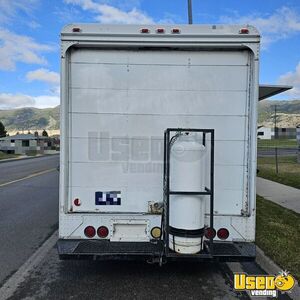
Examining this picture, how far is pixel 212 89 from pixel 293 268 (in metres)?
2.68

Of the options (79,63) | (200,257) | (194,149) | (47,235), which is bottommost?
(47,235)

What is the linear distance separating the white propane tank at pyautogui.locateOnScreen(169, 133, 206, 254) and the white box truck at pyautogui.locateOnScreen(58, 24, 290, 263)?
0.29 metres

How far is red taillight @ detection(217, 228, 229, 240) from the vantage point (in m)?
5.02

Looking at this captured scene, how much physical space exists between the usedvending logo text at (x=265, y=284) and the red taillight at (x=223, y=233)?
1.70ft

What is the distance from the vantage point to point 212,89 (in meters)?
5.05

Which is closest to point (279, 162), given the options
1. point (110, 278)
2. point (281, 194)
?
point (281, 194)

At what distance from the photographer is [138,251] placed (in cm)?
482

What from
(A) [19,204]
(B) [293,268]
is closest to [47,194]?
(A) [19,204]

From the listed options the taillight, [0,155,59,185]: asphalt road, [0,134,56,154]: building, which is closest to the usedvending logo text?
the taillight

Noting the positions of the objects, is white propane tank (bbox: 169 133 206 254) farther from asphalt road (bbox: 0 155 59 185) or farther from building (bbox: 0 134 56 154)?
building (bbox: 0 134 56 154)

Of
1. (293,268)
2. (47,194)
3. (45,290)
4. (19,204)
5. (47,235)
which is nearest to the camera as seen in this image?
(45,290)

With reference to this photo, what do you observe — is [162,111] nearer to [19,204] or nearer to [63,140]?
[63,140]

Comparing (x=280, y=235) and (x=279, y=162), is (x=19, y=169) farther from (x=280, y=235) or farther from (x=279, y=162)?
(x=280, y=235)

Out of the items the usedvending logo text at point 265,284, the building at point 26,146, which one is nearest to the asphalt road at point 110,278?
the usedvending logo text at point 265,284
